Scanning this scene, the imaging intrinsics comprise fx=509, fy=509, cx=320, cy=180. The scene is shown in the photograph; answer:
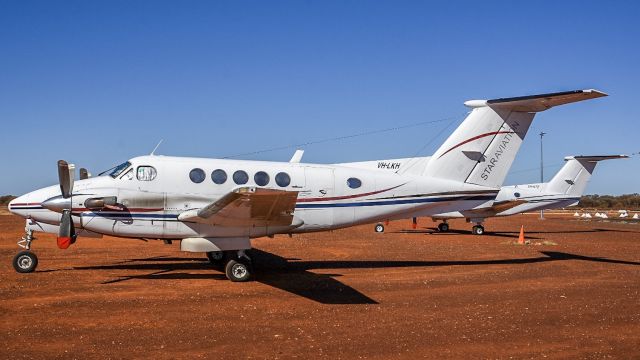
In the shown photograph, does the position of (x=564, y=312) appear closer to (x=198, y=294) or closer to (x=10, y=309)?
(x=198, y=294)

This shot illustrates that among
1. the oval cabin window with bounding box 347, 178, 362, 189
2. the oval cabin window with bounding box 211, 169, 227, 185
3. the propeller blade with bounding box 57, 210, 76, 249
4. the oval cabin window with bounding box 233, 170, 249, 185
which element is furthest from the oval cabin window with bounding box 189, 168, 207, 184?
the oval cabin window with bounding box 347, 178, 362, 189

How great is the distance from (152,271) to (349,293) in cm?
603

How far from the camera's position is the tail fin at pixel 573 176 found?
34.0 metres

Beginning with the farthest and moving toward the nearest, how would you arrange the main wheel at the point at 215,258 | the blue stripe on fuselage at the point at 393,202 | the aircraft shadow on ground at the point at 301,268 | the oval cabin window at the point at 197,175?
the main wheel at the point at 215,258, the blue stripe on fuselage at the point at 393,202, the oval cabin window at the point at 197,175, the aircraft shadow on ground at the point at 301,268

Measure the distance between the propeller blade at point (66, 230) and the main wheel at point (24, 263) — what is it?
1.76 metres

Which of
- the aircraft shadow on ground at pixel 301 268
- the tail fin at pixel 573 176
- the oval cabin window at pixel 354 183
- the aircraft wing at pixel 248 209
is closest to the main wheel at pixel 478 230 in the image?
the tail fin at pixel 573 176

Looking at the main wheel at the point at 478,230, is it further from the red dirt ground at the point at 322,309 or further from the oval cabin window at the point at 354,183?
the oval cabin window at the point at 354,183

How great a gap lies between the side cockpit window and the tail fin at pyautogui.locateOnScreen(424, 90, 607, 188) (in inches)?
314

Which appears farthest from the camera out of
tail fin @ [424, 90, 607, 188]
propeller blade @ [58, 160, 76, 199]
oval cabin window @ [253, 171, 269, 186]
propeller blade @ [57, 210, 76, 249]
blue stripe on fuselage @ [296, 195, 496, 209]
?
tail fin @ [424, 90, 607, 188]

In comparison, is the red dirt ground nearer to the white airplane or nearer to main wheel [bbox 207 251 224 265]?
main wheel [bbox 207 251 224 265]

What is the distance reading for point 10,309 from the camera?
915cm

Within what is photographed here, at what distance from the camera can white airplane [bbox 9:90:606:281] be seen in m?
12.6

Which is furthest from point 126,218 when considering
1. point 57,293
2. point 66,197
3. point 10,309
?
point 10,309

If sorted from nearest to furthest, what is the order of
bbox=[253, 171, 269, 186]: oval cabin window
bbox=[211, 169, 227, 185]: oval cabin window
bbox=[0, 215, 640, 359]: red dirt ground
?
bbox=[0, 215, 640, 359]: red dirt ground, bbox=[211, 169, 227, 185]: oval cabin window, bbox=[253, 171, 269, 186]: oval cabin window
